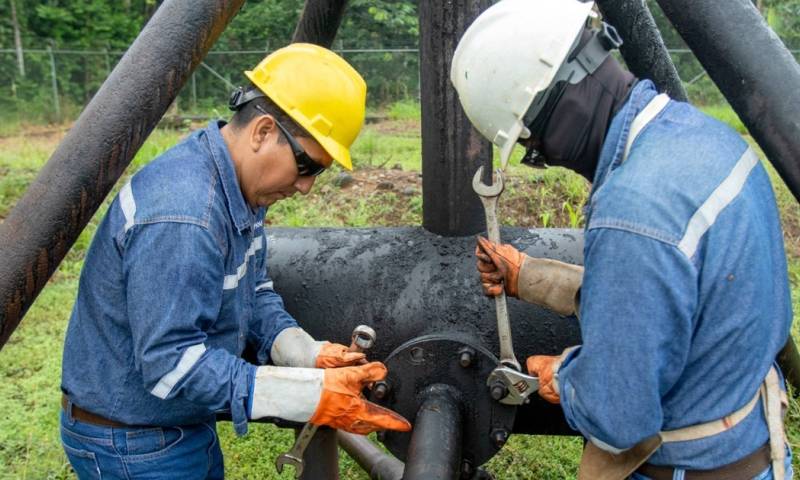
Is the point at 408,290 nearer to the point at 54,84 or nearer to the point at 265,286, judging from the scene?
the point at 265,286

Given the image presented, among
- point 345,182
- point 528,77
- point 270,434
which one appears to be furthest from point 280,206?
point 528,77

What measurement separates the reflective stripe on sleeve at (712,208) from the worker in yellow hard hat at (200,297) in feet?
2.83

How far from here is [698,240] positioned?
Answer: 126 centimetres

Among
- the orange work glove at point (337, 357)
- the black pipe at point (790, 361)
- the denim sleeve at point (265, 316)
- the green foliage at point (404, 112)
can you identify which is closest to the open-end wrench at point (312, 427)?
the orange work glove at point (337, 357)

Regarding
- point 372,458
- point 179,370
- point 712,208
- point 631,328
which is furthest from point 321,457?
point 712,208

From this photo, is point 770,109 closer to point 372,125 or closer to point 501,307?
point 501,307

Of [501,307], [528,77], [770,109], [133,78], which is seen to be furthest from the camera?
[501,307]

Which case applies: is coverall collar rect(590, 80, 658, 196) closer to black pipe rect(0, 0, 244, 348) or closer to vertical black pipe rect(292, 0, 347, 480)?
black pipe rect(0, 0, 244, 348)

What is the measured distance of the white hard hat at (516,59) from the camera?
1.42 m

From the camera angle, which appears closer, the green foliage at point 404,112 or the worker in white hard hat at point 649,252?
the worker in white hard hat at point 649,252

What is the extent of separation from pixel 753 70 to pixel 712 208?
1.60 ft

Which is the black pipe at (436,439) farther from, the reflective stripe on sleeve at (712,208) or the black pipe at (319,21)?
the black pipe at (319,21)

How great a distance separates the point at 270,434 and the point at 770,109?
2682 mm

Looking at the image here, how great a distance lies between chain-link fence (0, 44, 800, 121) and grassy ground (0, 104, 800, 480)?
275 inches
